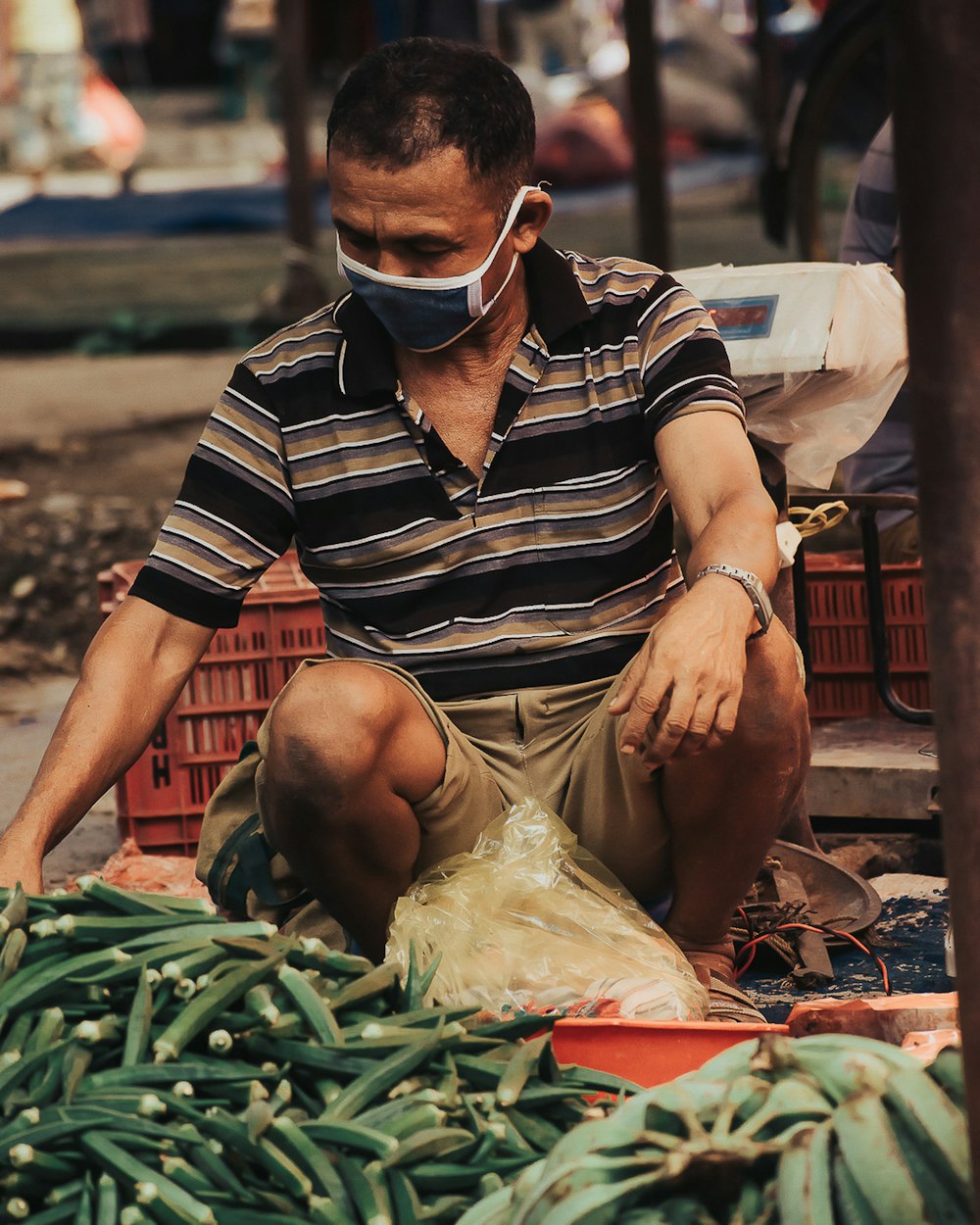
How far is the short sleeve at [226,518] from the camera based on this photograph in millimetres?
2756

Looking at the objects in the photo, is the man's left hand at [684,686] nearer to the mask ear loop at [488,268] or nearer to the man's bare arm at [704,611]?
the man's bare arm at [704,611]

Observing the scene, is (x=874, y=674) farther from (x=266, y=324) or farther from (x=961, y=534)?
(x=266, y=324)

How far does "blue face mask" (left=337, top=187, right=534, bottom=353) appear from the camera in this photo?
2668mm

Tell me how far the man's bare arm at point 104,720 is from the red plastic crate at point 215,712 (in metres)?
0.82

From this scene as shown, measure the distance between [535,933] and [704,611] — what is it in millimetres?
523

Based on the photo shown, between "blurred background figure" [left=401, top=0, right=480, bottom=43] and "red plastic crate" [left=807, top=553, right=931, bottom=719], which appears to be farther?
"blurred background figure" [left=401, top=0, right=480, bottom=43]

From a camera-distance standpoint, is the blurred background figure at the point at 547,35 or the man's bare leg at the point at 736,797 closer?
the man's bare leg at the point at 736,797

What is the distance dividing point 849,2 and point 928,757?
3568 millimetres

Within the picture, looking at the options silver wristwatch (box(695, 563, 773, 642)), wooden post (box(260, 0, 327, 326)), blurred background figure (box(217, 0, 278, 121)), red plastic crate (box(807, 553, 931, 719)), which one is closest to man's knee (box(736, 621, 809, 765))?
silver wristwatch (box(695, 563, 773, 642))

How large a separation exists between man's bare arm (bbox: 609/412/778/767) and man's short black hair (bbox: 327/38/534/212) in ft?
1.55

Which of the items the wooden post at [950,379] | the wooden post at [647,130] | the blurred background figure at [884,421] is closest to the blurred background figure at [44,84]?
the wooden post at [647,130]

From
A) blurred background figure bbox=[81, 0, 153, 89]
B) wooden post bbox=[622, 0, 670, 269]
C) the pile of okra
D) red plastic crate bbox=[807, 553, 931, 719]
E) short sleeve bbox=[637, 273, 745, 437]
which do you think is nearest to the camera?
the pile of okra

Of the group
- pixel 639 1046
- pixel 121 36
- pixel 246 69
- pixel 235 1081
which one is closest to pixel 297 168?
pixel 639 1046

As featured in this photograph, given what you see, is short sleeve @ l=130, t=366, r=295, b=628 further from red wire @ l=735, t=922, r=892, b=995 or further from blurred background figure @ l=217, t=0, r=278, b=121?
blurred background figure @ l=217, t=0, r=278, b=121
